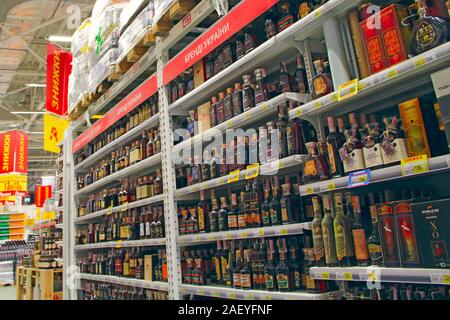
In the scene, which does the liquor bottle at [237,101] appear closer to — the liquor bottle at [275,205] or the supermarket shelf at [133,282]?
the liquor bottle at [275,205]

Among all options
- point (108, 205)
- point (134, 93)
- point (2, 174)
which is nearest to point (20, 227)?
point (2, 174)

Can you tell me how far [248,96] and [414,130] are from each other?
115cm

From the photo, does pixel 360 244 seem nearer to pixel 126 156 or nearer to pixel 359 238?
pixel 359 238

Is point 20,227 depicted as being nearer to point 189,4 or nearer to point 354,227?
point 189,4

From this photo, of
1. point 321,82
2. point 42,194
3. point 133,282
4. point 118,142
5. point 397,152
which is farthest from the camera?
point 42,194

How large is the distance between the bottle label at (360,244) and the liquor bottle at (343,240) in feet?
0.11

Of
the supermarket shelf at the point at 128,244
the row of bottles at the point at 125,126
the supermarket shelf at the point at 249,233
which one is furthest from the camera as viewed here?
the row of bottles at the point at 125,126

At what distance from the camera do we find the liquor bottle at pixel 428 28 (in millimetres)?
1631

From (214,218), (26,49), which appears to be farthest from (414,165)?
(26,49)

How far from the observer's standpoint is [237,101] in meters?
2.72

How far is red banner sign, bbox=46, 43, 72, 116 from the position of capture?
6.27 metres

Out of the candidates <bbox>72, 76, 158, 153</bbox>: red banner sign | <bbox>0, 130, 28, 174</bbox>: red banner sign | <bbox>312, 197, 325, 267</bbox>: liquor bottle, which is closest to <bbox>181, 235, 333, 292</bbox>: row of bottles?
<bbox>312, 197, 325, 267</bbox>: liquor bottle

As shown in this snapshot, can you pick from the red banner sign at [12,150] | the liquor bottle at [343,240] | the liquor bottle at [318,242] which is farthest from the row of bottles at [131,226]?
the red banner sign at [12,150]
